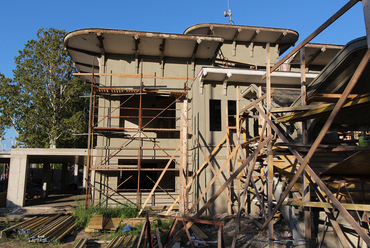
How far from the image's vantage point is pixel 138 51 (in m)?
16.0

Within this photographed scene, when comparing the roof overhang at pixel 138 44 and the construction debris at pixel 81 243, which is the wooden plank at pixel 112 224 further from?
the roof overhang at pixel 138 44

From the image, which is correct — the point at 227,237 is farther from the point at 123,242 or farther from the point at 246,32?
the point at 246,32

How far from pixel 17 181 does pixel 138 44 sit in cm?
1057

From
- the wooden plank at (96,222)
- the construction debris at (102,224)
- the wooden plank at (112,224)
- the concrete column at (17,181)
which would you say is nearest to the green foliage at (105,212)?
the wooden plank at (112,224)

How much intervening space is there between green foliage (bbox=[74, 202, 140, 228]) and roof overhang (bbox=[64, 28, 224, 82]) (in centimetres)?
Answer: 769

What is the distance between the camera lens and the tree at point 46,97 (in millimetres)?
28984

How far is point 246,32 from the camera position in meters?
18.2

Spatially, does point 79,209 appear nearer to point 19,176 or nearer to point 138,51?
point 19,176

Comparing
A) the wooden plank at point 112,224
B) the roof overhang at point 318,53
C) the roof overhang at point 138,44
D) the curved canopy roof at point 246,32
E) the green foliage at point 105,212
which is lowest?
the wooden plank at point 112,224

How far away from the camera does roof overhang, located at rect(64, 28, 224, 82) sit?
14711 millimetres

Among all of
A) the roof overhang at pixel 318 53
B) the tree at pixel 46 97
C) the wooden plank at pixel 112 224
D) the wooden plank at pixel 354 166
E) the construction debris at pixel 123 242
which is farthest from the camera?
the tree at pixel 46 97

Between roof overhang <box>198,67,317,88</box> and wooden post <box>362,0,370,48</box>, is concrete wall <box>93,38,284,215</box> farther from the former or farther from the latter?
wooden post <box>362,0,370,48</box>

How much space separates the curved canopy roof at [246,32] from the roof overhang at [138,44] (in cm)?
253

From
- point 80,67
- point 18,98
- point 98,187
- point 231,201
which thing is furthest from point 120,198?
point 18,98
